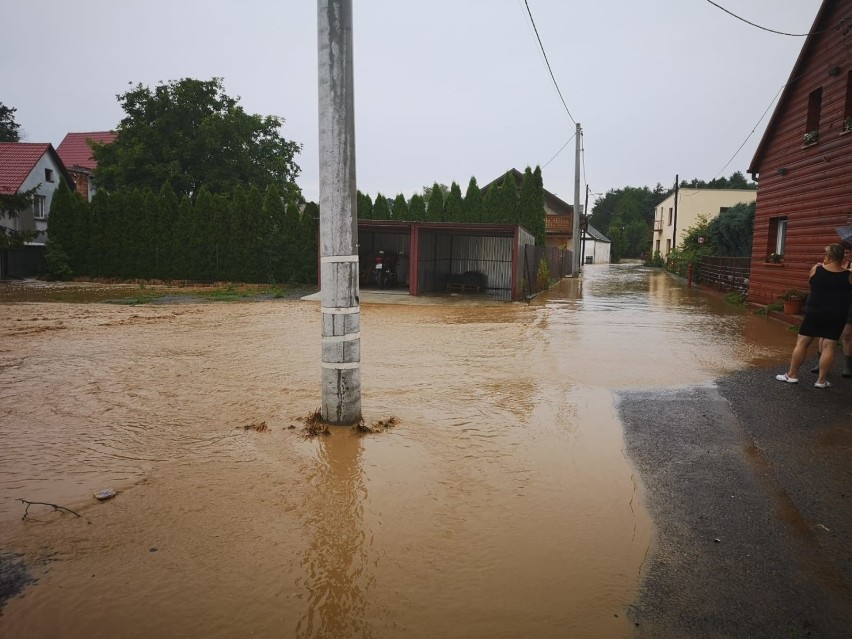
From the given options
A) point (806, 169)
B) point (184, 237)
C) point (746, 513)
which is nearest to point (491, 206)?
point (184, 237)

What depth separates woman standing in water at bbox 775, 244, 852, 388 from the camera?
687 cm

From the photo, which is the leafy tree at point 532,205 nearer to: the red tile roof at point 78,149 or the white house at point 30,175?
the white house at point 30,175

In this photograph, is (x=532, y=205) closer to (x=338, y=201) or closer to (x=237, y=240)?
(x=237, y=240)

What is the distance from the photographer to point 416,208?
34.5 metres

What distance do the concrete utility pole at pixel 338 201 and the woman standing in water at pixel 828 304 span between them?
540cm

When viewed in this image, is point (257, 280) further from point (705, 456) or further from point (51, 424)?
point (705, 456)

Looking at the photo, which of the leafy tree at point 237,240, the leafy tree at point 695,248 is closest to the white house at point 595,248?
the leafy tree at point 695,248

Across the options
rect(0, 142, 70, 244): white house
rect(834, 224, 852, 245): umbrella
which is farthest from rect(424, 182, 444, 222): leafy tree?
rect(834, 224, 852, 245): umbrella

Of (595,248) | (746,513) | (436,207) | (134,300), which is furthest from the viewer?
(595,248)

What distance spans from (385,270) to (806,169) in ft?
45.4

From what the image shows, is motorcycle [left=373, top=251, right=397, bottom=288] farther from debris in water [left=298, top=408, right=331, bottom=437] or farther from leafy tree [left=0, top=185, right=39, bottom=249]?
debris in water [left=298, top=408, right=331, bottom=437]

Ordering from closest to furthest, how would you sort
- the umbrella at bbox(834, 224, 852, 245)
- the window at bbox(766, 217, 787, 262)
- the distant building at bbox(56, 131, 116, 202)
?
1. the umbrella at bbox(834, 224, 852, 245)
2. the window at bbox(766, 217, 787, 262)
3. the distant building at bbox(56, 131, 116, 202)

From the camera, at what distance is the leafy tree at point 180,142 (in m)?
33.2

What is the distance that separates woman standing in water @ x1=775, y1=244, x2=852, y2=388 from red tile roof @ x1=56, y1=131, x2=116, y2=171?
45.0m
